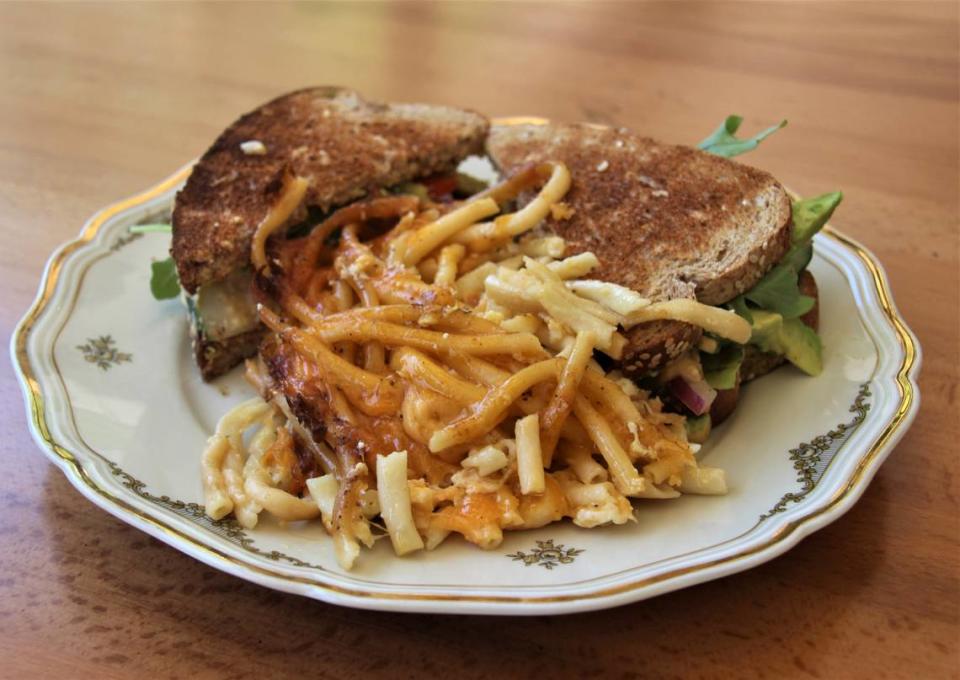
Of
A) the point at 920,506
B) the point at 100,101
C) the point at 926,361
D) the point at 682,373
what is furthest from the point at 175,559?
the point at 100,101

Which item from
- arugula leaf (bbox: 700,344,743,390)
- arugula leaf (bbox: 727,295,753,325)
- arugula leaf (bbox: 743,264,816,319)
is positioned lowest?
arugula leaf (bbox: 700,344,743,390)

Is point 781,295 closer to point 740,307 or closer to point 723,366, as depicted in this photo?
point 740,307

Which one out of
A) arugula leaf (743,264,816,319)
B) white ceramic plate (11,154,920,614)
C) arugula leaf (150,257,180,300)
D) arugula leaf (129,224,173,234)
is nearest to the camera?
white ceramic plate (11,154,920,614)

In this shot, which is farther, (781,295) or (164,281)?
(164,281)

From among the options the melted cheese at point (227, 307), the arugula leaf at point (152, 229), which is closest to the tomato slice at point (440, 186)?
the melted cheese at point (227, 307)

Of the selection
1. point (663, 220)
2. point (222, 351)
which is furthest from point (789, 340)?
point (222, 351)

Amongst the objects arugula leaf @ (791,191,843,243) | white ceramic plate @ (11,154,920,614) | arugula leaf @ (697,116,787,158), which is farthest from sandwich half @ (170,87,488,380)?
arugula leaf @ (791,191,843,243)

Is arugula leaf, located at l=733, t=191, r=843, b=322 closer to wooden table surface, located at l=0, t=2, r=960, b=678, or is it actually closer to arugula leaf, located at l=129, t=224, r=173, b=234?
wooden table surface, located at l=0, t=2, r=960, b=678
